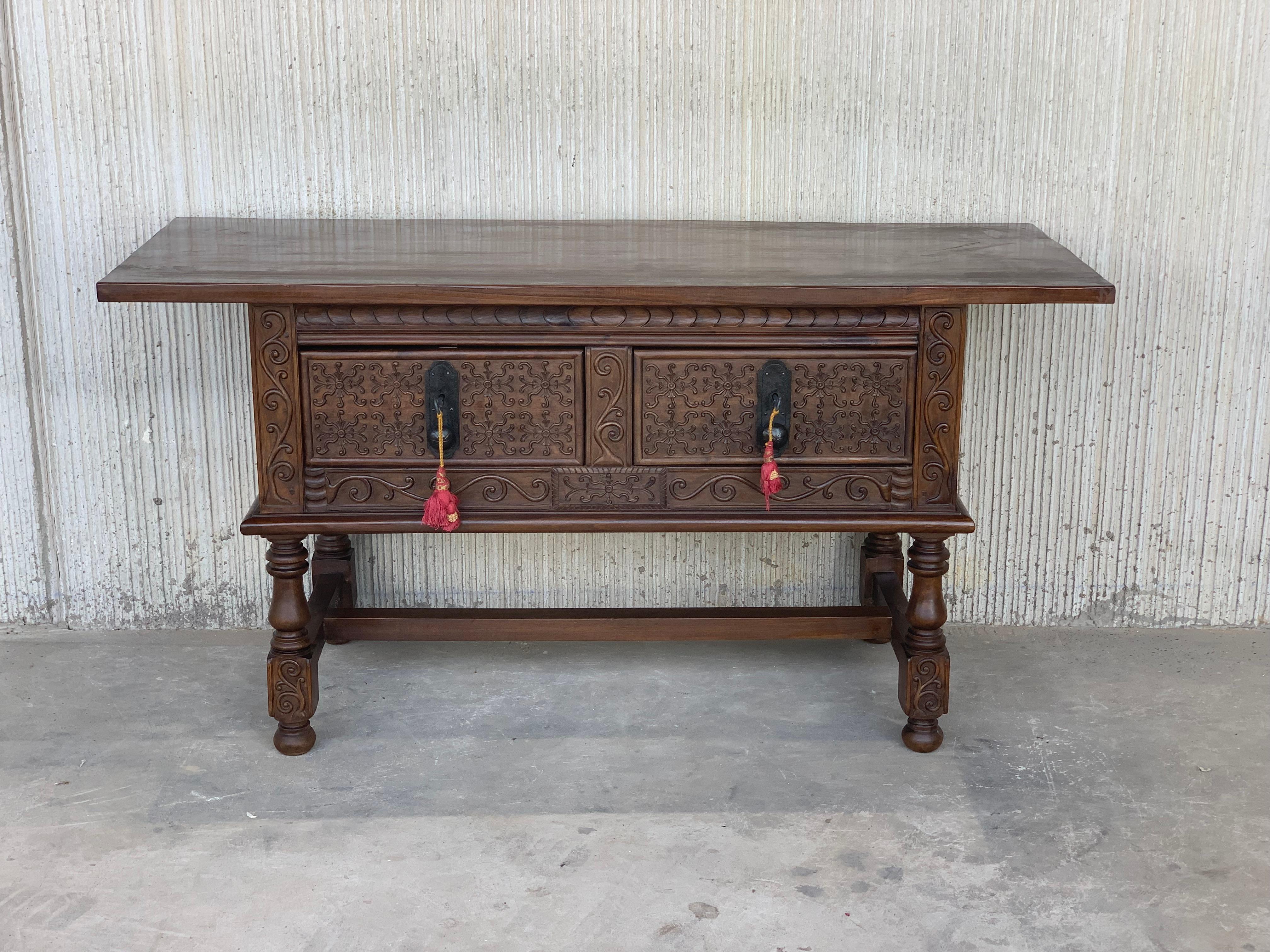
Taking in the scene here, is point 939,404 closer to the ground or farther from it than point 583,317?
closer to the ground

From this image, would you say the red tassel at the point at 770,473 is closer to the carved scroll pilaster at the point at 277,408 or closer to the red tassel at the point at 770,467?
the red tassel at the point at 770,467

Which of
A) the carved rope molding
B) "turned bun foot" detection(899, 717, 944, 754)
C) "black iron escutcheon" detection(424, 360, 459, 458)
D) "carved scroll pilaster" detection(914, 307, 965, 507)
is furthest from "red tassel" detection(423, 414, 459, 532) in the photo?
"turned bun foot" detection(899, 717, 944, 754)

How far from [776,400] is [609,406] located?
0.33 metres

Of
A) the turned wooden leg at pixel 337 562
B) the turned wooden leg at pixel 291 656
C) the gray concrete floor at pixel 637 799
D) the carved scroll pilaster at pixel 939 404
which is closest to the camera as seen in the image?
the gray concrete floor at pixel 637 799

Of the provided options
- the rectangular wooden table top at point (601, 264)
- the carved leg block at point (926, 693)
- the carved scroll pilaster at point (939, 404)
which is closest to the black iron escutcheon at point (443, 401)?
the rectangular wooden table top at point (601, 264)

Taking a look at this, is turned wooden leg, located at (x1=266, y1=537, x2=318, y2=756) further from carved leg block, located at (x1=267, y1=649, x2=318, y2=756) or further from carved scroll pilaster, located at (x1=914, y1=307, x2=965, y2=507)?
carved scroll pilaster, located at (x1=914, y1=307, x2=965, y2=507)

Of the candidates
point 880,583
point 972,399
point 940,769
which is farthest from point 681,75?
point 940,769

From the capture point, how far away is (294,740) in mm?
2902

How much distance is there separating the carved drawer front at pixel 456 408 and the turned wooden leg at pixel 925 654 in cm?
77

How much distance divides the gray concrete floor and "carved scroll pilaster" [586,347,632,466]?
666mm

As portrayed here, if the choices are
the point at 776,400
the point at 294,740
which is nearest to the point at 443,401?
the point at 776,400

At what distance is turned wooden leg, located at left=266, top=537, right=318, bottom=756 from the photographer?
112 inches

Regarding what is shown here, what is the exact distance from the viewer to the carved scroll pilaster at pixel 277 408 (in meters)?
2.63

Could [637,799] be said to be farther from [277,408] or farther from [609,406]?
[277,408]
